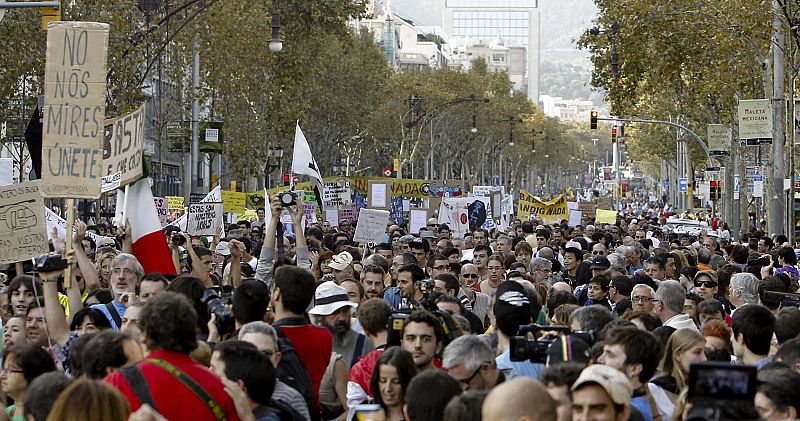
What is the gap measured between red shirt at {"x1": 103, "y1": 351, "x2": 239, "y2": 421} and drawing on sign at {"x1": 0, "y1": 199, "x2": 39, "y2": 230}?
5831 mm

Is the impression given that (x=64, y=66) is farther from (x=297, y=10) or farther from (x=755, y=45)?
(x=297, y=10)

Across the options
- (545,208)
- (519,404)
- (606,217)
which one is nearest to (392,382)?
(519,404)

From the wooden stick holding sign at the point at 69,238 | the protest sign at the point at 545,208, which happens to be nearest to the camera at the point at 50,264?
the wooden stick holding sign at the point at 69,238

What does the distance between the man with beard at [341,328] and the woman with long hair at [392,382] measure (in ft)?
5.17

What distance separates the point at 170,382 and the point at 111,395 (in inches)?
29.5

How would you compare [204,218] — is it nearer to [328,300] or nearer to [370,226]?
[370,226]

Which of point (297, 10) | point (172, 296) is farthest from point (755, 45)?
point (172, 296)

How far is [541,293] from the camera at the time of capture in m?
12.9

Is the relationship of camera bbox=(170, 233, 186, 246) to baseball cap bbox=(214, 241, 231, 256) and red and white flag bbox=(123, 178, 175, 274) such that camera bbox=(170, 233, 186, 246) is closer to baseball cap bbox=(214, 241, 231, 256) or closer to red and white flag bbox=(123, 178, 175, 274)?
red and white flag bbox=(123, 178, 175, 274)

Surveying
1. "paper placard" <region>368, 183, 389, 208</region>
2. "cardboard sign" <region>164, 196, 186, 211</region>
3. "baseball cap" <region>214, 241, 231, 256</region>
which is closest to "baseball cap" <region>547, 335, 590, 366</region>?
"baseball cap" <region>214, 241, 231, 256</region>

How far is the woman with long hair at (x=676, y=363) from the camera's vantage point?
25.5 ft

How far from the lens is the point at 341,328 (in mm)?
8914

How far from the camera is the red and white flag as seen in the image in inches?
494

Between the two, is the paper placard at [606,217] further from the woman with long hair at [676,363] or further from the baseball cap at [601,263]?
the woman with long hair at [676,363]
